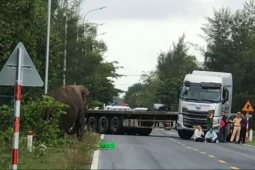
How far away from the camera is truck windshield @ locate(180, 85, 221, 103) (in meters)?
38.3

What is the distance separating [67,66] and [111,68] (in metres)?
50.1

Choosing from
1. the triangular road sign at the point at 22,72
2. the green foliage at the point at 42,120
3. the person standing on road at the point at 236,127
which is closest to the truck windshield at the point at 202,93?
the person standing on road at the point at 236,127

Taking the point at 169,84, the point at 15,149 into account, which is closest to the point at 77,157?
the point at 15,149

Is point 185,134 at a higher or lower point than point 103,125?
lower

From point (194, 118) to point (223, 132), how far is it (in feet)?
5.69

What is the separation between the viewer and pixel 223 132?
38250 mm

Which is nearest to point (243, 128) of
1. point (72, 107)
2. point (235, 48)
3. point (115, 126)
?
point (115, 126)

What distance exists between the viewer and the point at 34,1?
31.8 metres

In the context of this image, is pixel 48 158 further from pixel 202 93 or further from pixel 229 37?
pixel 229 37

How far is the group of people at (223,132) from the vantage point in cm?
3638

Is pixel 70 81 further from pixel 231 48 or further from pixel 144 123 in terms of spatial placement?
→ pixel 231 48

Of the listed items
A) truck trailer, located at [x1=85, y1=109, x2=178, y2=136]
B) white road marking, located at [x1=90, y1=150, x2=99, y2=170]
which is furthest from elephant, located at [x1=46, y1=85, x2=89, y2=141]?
truck trailer, located at [x1=85, y1=109, x2=178, y2=136]

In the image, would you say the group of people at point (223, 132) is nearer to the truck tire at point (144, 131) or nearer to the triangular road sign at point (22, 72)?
the truck tire at point (144, 131)

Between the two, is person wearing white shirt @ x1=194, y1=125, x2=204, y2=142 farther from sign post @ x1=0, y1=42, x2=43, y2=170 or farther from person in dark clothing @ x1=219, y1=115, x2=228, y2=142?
sign post @ x1=0, y1=42, x2=43, y2=170
